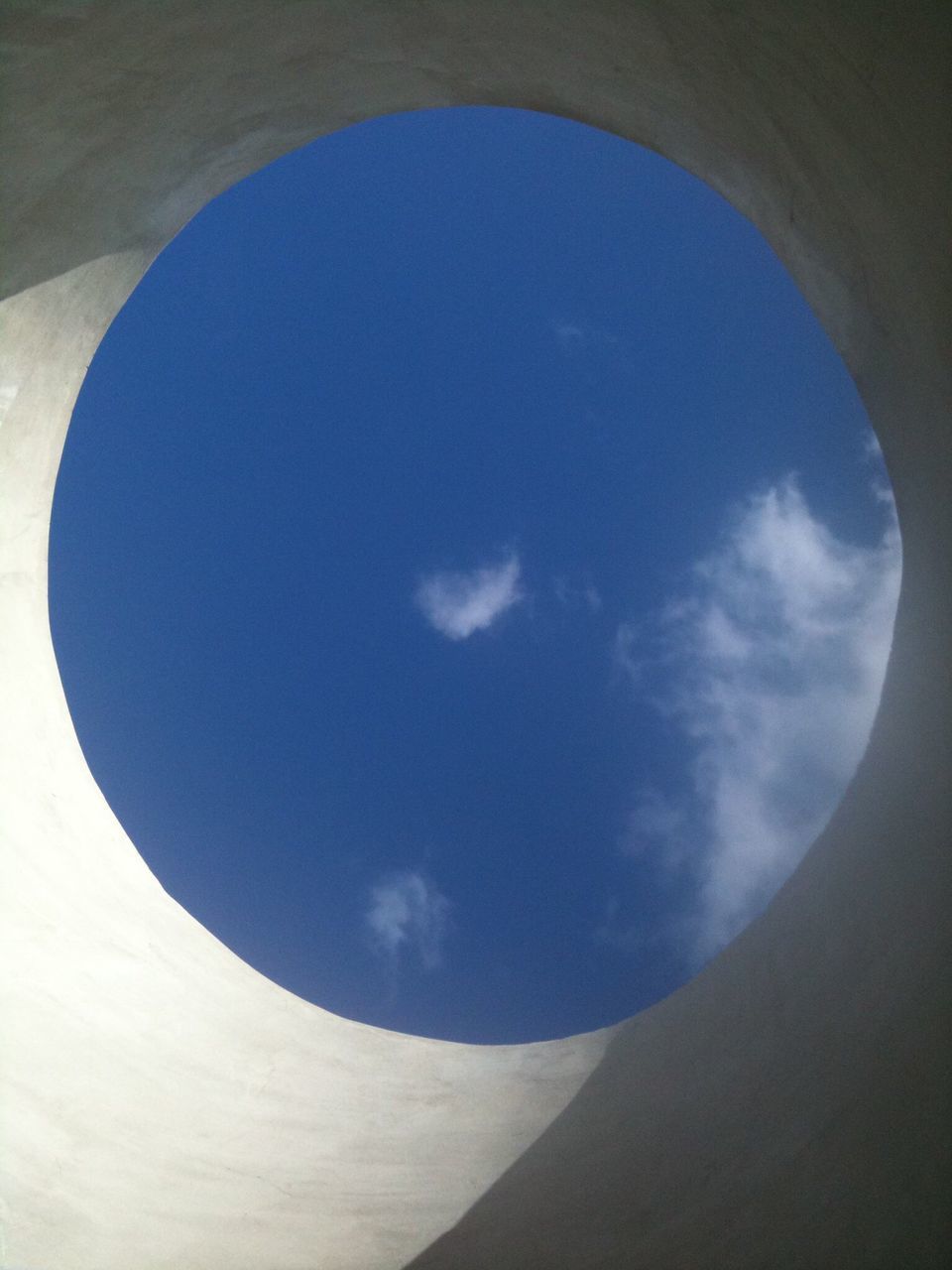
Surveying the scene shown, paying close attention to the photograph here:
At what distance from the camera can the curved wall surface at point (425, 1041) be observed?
466 cm

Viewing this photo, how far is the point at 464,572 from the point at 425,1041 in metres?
7.21

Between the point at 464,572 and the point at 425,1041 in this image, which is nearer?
the point at 425,1041

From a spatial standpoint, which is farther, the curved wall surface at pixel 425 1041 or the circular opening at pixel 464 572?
the circular opening at pixel 464 572

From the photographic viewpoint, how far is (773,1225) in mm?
5570

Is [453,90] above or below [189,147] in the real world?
above

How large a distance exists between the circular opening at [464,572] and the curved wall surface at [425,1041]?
4.67 meters

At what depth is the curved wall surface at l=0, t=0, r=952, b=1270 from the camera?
466 centimetres

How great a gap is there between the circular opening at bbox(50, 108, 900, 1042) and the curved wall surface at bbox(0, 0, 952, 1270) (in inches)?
184

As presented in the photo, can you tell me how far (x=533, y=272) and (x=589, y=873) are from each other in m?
7.70

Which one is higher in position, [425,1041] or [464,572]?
[464,572]

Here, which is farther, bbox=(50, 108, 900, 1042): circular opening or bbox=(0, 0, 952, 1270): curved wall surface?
bbox=(50, 108, 900, 1042): circular opening

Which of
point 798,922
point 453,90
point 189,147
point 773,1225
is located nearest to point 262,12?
point 189,147

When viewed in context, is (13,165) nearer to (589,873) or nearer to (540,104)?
(540,104)

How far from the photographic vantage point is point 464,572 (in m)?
13.2
